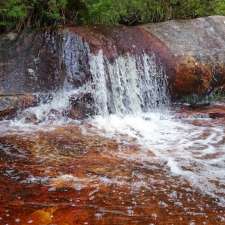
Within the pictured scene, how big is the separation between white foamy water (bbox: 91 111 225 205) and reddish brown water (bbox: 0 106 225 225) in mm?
151

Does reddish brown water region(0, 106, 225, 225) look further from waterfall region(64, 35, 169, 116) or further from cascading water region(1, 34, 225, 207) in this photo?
waterfall region(64, 35, 169, 116)

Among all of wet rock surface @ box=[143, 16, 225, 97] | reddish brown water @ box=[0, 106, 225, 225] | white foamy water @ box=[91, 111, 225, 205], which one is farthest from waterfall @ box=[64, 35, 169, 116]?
reddish brown water @ box=[0, 106, 225, 225]

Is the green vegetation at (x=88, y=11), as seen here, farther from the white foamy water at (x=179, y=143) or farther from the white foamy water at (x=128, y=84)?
the white foamy water at (x=179, y=143)

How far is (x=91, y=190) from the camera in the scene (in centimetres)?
394

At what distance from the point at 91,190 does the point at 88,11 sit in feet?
16.9

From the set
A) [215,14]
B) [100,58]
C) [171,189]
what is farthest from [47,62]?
[215,14]

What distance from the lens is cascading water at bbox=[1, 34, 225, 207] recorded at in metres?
5.46

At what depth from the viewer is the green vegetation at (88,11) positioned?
763 centimetres

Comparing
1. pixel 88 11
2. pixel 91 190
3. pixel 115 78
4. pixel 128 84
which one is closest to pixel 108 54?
→ pixel 115 78

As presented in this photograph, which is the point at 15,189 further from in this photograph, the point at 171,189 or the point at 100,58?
the point at 100,58

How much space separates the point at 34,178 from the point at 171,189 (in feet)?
4.30

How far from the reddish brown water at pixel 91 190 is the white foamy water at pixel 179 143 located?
151 millimetres

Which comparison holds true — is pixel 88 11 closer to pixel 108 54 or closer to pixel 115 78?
pixel 108 54

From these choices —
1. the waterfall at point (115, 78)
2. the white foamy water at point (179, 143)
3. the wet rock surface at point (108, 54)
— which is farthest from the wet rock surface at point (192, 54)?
the white foamy water at point (179, 143)
